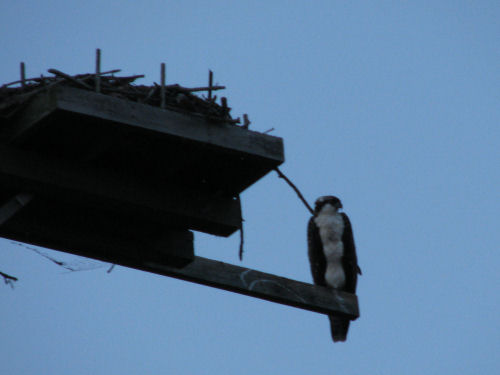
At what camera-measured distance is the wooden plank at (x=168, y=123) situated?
10.8 ft

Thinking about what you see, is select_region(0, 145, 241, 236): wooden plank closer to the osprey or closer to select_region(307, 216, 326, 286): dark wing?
the osprey

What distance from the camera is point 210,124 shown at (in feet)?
11.9

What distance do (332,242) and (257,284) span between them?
347cm

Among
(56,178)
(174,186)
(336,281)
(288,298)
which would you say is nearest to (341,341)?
(336,281)

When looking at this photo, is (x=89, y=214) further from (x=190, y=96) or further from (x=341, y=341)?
(x=341, y=341)

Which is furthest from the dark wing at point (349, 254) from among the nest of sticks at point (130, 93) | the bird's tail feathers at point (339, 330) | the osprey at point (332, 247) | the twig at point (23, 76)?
the twig at point (23, 76)

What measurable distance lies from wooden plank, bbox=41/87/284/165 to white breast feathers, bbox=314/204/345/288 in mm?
3769

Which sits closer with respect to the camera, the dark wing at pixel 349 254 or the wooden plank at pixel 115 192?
the wooden plank at pixel 115 192

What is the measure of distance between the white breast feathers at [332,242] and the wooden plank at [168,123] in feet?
12.4

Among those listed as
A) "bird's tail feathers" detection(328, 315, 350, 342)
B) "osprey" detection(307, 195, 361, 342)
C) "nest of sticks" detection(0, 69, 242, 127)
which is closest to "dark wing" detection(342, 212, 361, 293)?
"osprey" detection(307, 195, 361, 342)

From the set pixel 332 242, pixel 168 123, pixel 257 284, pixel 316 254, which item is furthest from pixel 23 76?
pixel 316 254

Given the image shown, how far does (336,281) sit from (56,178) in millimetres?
4432

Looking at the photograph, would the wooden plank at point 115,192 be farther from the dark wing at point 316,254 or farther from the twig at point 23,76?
the dark wing at point 316,254

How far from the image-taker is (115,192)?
11.8 feet
